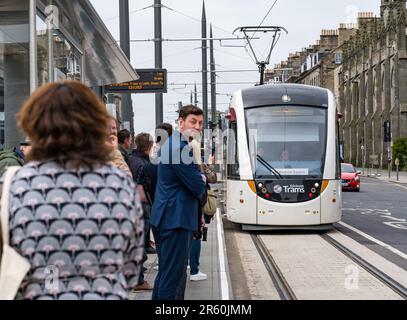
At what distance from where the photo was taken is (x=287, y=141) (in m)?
15.9

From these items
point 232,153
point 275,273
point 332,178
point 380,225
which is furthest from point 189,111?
point 380,225

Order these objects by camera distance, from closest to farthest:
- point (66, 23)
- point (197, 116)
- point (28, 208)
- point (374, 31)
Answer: point (28, 208), point (197, 116), point (66, 23), point (374, 31)

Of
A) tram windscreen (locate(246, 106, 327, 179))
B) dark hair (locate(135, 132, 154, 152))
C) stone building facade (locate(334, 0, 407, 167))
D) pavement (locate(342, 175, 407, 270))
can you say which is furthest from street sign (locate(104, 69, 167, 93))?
stone building facade (locate(334, 0, 407, 167))

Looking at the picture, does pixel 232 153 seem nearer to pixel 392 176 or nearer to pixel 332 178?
pixel 332 178

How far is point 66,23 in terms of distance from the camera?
11289mm

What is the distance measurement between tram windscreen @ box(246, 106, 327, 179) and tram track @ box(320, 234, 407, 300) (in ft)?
6.04

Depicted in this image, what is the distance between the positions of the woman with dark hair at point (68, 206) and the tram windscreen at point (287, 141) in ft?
41.3

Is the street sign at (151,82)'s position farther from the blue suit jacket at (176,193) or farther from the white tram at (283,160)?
the blue suit jacket at (176,193)

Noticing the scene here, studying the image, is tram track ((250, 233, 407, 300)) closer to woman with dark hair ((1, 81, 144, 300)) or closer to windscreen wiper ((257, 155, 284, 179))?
windscreen wiper ((257, 155, 284, 179))

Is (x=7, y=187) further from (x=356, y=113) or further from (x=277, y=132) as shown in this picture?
(x=356, y=113)

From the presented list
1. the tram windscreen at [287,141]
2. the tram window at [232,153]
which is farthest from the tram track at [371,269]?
the tram window at [232,153]

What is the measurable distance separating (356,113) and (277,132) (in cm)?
7246

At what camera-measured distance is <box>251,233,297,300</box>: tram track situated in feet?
29.2
